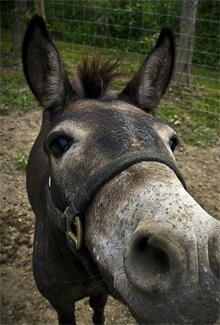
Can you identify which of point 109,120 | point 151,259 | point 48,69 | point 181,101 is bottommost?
point 181,101

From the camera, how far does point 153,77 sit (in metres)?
2.54

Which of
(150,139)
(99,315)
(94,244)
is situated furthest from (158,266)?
(99,315)

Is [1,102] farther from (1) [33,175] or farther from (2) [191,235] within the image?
(2) [191,235]

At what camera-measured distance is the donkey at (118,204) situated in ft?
4.46

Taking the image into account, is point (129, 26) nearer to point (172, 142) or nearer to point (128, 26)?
point (128, 26)

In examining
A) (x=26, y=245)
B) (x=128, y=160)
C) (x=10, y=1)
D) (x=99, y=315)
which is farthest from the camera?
(x=10, y=1)

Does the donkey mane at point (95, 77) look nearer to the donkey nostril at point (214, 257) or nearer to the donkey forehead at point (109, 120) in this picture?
the donkey forehead at point (109, 120)

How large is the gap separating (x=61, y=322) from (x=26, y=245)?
3.92 ft

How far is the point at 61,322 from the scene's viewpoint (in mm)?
2982

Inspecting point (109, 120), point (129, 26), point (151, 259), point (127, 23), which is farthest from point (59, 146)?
point (127, 23)

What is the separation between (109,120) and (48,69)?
67cm

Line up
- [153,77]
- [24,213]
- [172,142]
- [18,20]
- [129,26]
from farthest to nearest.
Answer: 1. [129,26]
2. [18,20]
3. [24,213]
4. [153,77]
5. [172,142]

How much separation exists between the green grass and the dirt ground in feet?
1.00

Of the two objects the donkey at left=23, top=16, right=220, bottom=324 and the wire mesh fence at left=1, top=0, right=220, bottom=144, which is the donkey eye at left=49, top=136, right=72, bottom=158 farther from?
the wire mesh fence at left=1, top=0, right=220, bottom=144
